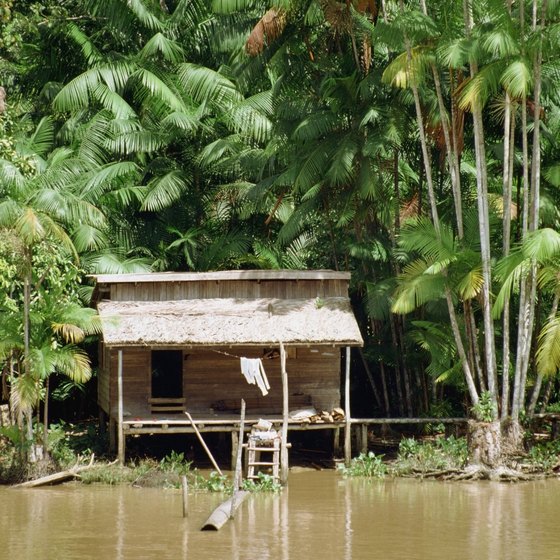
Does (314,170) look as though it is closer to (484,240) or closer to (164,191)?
(164,191)

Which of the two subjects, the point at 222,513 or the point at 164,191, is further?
the point at 164,191

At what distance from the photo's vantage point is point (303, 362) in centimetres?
2294

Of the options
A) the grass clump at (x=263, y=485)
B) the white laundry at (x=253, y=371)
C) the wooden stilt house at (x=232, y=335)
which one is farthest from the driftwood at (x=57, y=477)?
the white laundry at (x=253, y=371)

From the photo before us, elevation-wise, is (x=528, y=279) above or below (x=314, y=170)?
below

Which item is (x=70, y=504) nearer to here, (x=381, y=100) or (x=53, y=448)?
(x=53, y=448)

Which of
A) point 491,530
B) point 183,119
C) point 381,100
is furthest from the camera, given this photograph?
point 183,119

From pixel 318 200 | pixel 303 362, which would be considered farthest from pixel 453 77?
pixel 303 362

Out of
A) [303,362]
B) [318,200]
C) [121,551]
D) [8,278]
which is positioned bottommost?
[121,551]

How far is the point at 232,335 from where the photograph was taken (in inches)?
851

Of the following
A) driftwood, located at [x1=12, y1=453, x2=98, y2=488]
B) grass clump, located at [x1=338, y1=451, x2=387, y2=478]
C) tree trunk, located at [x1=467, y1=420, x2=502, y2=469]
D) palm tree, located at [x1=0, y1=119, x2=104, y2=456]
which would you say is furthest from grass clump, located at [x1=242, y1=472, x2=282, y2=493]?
tree trunk, located at [x1=467, y1=420, x2=502, y2=469]

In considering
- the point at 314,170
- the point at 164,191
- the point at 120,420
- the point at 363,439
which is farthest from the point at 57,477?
the point at 164,191

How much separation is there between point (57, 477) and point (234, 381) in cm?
449

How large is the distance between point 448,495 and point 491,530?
2.91m

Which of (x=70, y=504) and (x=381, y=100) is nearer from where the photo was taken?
(x=70, y=504)
